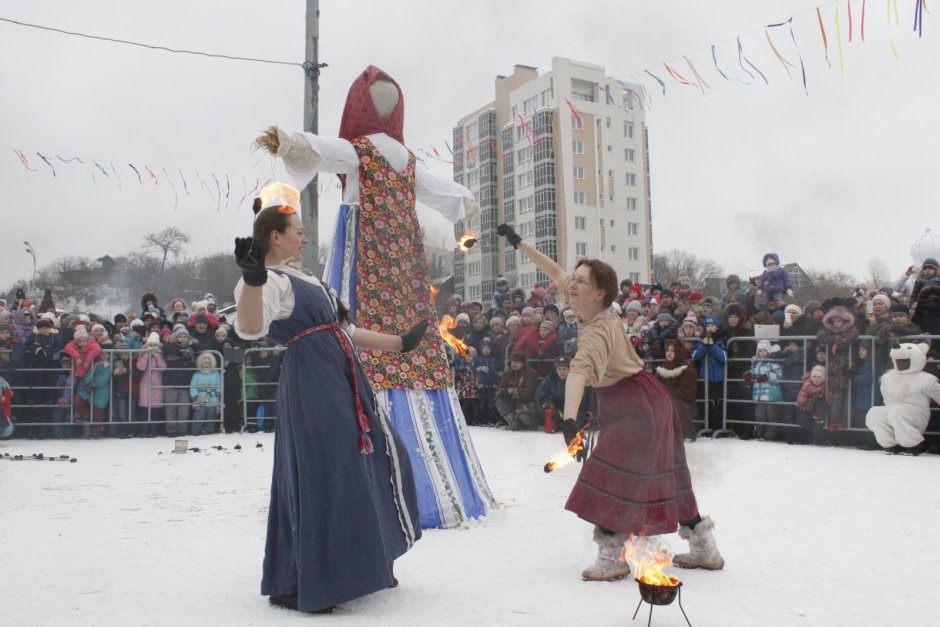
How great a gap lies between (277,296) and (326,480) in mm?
857

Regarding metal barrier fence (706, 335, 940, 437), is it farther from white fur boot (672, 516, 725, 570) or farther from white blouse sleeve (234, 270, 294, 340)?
white blouse sleeve (234, 270, 294, 340)

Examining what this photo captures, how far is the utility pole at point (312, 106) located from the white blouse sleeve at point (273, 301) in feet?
19.4

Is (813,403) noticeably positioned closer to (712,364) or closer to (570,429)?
(712,364)

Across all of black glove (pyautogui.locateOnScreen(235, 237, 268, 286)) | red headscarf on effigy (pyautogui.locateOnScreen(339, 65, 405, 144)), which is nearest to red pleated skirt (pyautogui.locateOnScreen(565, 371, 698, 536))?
black glove (pyautogui.locateOnScreen(235, 237, 268, 286))

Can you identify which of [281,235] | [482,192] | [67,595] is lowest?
[67,595]

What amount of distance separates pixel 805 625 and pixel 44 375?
11.5m

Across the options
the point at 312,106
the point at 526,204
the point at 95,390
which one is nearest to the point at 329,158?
the point at 312,106

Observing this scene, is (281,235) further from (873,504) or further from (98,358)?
(98,358)

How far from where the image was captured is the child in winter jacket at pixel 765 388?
9.99m

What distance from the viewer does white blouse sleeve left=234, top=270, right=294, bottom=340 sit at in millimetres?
3559

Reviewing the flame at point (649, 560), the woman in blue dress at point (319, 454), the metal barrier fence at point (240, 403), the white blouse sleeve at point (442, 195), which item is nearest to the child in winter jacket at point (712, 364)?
the metal barrier fence at point (240, 403)

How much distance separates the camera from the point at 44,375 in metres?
12.1

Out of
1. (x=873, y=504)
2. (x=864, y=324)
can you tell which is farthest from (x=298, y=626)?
(x=864, y=324)

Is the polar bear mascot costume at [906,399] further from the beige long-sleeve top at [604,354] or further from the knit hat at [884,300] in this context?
the beige long-sleeve top at [604,354]
